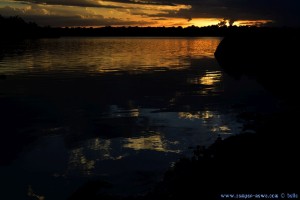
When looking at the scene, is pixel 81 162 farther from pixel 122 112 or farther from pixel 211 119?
pixel 211 119

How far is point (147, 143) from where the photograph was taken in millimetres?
15805

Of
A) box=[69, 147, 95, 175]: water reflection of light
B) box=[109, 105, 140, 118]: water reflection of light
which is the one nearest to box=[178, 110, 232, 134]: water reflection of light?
box=[109, 105, 140, 118]: water reflection of light

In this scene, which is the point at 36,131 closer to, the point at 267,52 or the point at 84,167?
the point at 84,167

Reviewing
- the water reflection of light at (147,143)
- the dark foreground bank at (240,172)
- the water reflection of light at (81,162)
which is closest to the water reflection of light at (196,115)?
the water reflection of light at (147,143)

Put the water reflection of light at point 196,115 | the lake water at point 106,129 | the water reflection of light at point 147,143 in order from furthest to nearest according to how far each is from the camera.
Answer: the water reflection of light at point 196,115
the water reflection of light at point 147,143
the lake water at point 106,129

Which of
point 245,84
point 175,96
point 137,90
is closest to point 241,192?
point 175,96

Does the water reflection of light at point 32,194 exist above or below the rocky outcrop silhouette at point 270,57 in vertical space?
below

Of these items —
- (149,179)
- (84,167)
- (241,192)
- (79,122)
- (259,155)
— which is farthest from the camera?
(79,122)

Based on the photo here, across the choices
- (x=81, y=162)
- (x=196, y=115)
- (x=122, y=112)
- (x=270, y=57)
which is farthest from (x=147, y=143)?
(x=270, y=57)

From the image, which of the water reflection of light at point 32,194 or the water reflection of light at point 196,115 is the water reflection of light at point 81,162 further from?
the water reflection of light at point 196,115

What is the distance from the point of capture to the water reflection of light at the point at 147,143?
49.4 ft

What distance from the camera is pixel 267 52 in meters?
41.7

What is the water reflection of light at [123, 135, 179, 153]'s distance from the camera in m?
15.1

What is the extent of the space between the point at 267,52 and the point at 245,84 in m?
8.09
